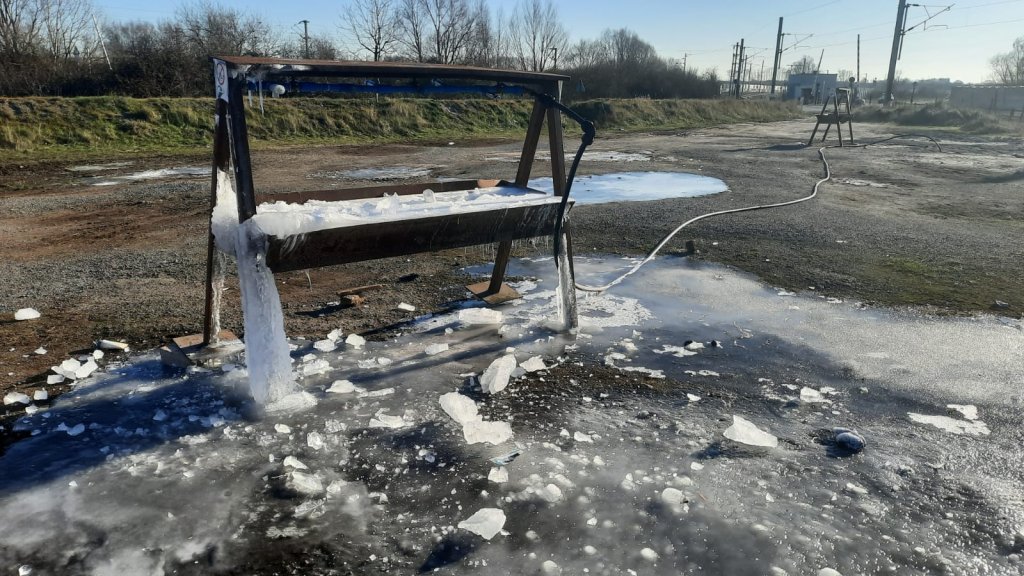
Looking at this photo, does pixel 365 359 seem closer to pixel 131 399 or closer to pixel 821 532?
pixel 131 399

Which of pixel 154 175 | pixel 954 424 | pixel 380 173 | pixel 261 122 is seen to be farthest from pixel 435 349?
pixel 261 122

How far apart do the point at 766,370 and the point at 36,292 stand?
4961mm

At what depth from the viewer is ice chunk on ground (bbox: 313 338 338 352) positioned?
361 cm

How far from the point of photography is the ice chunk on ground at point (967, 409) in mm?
2918

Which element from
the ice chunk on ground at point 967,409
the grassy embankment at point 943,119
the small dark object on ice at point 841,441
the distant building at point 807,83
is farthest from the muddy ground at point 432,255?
the distant building at point 807,83

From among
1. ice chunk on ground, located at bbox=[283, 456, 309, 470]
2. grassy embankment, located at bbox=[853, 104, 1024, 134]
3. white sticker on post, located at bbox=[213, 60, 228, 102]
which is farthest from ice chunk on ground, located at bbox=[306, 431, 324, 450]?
grassy embankment, located at bbox=[853, 104, 1024, 134]

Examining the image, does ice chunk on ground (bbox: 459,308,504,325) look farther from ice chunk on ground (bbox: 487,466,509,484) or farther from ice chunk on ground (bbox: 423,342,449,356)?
ice chunk on ground (bbox: 487,466,509,484)

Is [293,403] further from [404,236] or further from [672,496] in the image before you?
[672,496]

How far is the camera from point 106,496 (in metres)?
2.24

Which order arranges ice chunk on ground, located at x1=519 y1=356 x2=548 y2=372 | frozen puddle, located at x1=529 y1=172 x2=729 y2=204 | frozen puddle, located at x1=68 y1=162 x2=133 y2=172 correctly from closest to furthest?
ice chunk on ground, located at x1=519 y1=356 x2=548 y2=372, frozen puddle, located at x1=529 y1=172 x2=729 y2=204, frozen puddle, located at x1=68 y1=162 x2=133 y2=172

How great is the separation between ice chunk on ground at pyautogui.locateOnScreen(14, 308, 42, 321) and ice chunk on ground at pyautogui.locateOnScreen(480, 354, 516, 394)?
9.77ft

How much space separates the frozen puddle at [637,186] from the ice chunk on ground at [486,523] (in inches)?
257

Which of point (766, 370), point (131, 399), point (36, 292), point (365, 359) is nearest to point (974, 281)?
point (766, 370)

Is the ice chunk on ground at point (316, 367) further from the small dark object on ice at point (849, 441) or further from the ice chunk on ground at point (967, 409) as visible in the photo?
the ice chunk on ground at point (967, 409)
